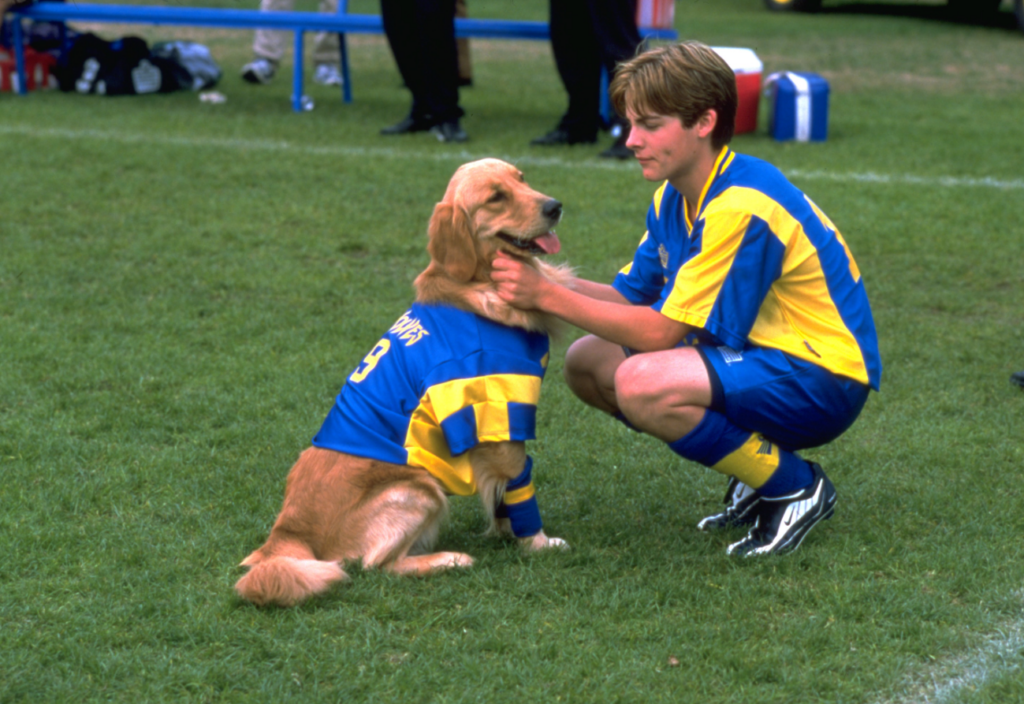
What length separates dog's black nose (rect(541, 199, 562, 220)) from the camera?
3.13 m

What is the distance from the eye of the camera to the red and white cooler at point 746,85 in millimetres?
8633

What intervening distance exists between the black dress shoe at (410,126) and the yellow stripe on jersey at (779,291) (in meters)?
6.39

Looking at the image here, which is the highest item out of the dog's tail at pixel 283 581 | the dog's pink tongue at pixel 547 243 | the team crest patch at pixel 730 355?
the dog's pink tongue at pixel 547 243

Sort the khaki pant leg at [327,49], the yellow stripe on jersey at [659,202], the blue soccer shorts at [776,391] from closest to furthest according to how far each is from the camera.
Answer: the blue soccer shorts at [776,391]
the yellow stripe on jersey at [659,202]
the khaki pant leg at [327,49]

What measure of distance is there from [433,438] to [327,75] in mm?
9455

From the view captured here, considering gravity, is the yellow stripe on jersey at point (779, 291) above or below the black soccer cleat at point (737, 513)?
above

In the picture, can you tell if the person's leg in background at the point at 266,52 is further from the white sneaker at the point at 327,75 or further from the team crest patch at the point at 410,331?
the team crest patch at the point at 410,331

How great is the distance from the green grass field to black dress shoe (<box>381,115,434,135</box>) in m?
0.48

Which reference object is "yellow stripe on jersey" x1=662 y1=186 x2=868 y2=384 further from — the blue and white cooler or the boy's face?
the blue and white cooler

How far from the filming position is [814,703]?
245 cm

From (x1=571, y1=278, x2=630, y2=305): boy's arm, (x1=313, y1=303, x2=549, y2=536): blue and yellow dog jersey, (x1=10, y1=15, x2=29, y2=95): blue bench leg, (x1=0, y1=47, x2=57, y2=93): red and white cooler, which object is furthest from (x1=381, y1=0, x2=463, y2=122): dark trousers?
(x1=313, y1=303, x2=549, y2=536): blue and yellow dog jersey

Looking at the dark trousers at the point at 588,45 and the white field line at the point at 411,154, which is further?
the dark trousers at the point at 588,45

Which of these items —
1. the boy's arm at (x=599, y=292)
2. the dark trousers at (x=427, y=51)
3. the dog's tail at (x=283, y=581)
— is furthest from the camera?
the dark trousers at (x=427, y=51)

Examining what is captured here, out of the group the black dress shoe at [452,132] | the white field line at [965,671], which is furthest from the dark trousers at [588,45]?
the white field line at [965,671]
